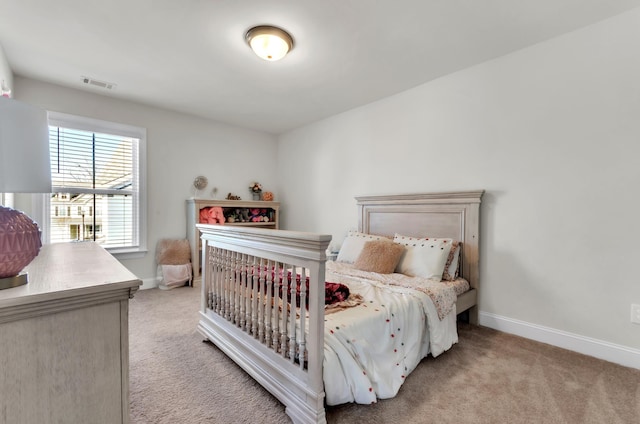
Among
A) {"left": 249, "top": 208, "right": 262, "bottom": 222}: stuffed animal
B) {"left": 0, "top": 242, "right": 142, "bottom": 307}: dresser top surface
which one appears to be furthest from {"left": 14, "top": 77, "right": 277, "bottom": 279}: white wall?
{"left": 0, "top": 242, "right": 142, "bottom": 307}: dresser top surface

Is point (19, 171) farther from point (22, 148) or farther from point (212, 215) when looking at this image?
point (212, 215)

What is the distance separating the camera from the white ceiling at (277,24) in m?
2.00

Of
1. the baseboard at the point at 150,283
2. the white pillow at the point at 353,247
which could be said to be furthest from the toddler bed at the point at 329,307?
the baseboard at the point at 150,283

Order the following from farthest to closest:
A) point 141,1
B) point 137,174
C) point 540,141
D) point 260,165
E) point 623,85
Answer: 1. point 260,165
2. point 137,174
3. point 540,141
4. point 623,85
5. point 141,1

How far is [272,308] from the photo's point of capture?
177 centimetres

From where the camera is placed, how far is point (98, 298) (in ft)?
2.74

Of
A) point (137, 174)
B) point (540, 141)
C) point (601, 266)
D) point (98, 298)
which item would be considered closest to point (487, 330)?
point (601, 266)

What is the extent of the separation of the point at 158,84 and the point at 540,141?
3.83 m

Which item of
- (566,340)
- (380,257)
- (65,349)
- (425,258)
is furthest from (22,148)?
(566,340)

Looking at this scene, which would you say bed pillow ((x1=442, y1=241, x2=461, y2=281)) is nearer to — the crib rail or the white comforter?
the white comforter

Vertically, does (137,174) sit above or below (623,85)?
below

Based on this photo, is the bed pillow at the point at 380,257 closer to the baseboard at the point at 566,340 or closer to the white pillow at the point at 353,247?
the white pillow at the point at 353,247

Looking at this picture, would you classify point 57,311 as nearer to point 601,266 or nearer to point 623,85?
point 601,266

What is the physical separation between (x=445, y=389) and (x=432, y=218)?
168cm
